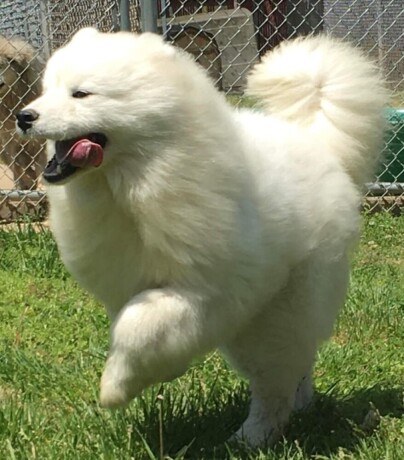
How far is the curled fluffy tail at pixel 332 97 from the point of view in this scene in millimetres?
3801

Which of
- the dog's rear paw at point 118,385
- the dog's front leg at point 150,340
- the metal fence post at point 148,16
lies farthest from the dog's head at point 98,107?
the metal fence post at point 148,16

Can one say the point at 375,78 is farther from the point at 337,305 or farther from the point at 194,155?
the point at 194,155

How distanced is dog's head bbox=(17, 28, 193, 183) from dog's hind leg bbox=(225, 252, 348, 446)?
0.88m

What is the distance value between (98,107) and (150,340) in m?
0.73

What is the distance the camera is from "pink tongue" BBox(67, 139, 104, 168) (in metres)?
2.77

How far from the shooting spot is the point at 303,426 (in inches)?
138

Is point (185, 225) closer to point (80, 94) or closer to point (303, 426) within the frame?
point (80, 94)

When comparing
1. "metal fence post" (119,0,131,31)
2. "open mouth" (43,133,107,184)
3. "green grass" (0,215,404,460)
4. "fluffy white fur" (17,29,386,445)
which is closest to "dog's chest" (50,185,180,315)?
"fluffy white fur" (17,29,386,445)

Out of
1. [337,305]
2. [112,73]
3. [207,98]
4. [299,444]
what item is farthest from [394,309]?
[112,73]

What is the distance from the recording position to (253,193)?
10.2 feet

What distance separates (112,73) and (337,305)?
133cm

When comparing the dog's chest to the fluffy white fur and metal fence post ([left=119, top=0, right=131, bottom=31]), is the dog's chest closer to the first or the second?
the fluffy white fur

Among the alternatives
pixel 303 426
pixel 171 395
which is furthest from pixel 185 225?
pixel 303 426

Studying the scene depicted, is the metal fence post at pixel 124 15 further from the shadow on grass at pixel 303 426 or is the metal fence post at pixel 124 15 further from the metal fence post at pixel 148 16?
the shadow on grass at pixel 303 426
